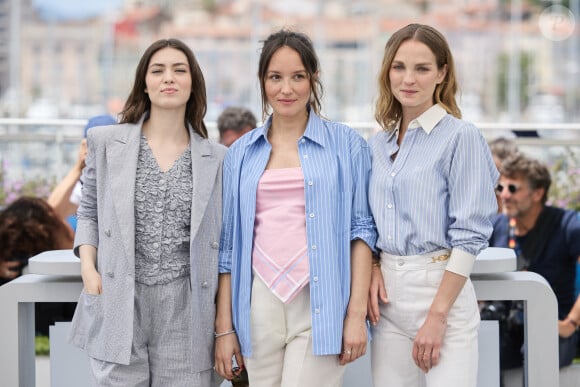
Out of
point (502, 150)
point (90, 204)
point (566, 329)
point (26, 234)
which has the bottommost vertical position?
point (566, 329)

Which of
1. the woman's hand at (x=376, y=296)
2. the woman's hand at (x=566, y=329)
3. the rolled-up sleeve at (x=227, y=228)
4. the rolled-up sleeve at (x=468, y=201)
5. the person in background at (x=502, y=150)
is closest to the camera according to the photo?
the rolled-up sleeve at (x=468, y=201)

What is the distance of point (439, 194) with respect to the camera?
278cm

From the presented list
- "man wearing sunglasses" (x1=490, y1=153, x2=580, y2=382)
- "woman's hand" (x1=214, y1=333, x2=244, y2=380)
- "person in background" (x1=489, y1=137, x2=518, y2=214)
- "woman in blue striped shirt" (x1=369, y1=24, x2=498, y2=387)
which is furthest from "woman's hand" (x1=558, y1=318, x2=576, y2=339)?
"woman's hand" (x1=214, y1=333, x2=244, y2=380)

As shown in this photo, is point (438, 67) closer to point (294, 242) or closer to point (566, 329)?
point (294, 242)

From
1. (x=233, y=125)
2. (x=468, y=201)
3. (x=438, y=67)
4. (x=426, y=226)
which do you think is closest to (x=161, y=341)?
(x=426, y=226)

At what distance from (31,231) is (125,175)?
2.78 metres

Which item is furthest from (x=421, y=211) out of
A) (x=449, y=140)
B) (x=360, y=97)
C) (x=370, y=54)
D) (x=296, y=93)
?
(x=370, y=54)

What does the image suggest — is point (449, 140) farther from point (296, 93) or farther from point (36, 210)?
point (36, 210)

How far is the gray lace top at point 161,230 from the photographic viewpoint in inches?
115

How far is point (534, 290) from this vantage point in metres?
3.42

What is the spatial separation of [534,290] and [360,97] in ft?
165

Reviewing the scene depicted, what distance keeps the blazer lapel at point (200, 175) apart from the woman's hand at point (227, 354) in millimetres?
323

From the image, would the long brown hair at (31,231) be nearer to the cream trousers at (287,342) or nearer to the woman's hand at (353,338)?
the cream trousers at (287,342)

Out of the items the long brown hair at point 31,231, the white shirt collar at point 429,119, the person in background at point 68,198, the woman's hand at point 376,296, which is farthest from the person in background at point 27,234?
the white shirt collar at point 429,119
